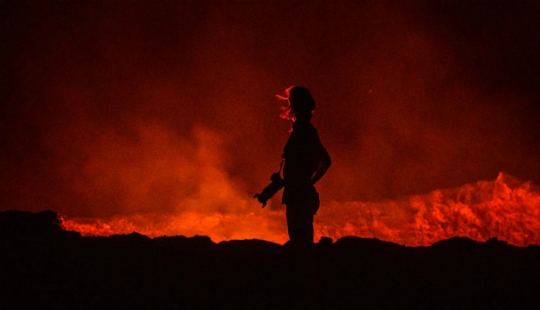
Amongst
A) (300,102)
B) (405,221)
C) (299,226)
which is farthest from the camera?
(405,221)

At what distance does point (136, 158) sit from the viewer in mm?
12180

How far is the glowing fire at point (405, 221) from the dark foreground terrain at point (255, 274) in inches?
127

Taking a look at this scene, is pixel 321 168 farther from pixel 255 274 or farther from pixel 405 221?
pixel 405 221

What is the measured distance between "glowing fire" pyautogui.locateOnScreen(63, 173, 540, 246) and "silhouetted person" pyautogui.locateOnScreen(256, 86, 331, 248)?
452 centimetres

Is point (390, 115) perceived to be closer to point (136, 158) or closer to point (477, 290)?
point (136, 158)

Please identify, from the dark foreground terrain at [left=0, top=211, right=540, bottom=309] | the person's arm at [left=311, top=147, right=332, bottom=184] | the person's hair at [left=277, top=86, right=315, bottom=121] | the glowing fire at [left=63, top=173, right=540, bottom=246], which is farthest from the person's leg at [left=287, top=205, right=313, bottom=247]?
the glowing fire at [left=63, top=173, right=540, bottom=246]

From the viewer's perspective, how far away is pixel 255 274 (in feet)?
17.1

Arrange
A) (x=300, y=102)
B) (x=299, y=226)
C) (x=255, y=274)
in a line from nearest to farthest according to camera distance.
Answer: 1. (x=299, y=226)
2. (x=300, y=102)
3. (x=255, y=274)

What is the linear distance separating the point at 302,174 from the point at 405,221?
6.09 metres

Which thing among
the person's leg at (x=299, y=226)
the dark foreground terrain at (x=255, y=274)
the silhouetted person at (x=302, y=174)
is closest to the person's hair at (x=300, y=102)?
the silhouetted person at (x=302, y=174)

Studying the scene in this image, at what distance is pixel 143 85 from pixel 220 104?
5.68 ft

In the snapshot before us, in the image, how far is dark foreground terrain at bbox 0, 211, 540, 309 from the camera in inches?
187

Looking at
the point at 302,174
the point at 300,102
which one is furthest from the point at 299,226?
the point at 300,102

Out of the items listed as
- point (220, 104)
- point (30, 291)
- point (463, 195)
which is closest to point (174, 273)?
point (30, 291)
